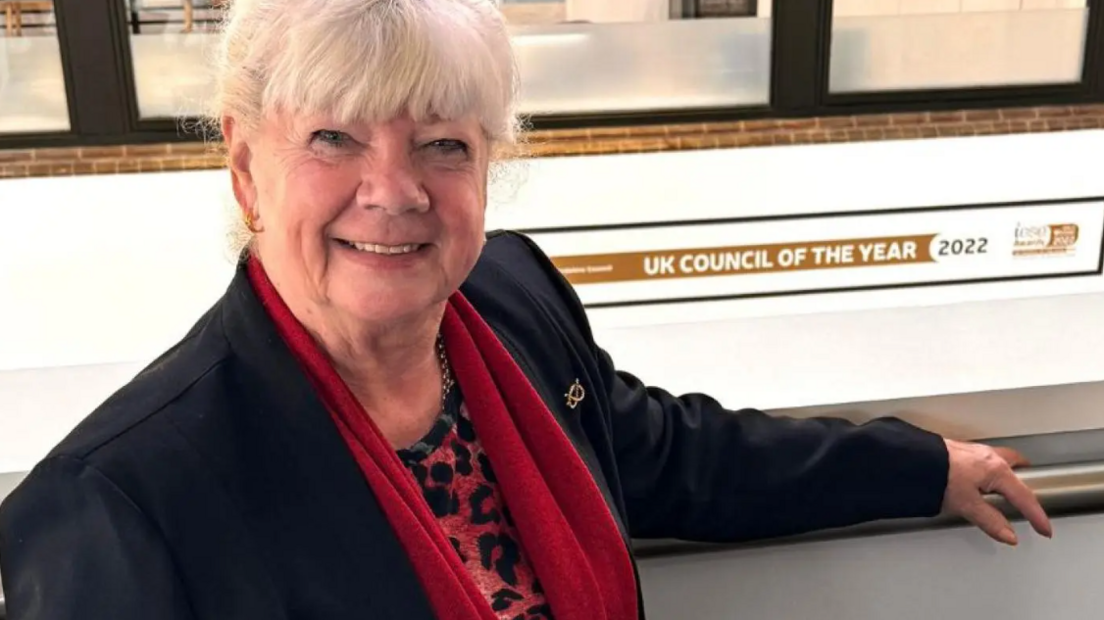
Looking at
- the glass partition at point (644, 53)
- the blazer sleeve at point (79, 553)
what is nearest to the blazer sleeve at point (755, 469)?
the blazer sleeve at point (79, 553)

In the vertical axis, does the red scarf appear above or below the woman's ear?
below

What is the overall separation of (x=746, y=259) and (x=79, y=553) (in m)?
4.83

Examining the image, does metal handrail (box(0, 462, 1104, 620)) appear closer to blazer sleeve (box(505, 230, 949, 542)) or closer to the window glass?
blazer sleeve (box(505, 230, 949, 542))

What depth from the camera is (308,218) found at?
852mm

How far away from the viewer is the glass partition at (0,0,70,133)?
4656 millimetres

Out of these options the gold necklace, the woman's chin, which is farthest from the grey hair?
the gold necklace

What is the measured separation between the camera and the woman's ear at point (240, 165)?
0.88m

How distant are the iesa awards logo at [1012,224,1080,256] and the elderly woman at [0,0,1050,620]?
16.1ft

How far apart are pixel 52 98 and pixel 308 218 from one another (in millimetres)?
4495

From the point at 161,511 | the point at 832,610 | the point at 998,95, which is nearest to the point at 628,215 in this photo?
the point at 998,95

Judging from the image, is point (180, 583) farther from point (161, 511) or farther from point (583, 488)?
point (583, 488)

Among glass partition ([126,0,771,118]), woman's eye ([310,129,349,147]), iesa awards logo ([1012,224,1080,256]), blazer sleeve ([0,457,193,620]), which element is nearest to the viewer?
blazer sleeve ([0,457,193,620])

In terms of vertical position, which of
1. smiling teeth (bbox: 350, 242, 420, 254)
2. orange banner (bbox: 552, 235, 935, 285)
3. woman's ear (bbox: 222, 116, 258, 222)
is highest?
woman's ear (bbox: 222, 116, 258, 222)

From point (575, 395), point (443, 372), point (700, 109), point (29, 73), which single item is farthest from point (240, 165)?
point (700, 109)
